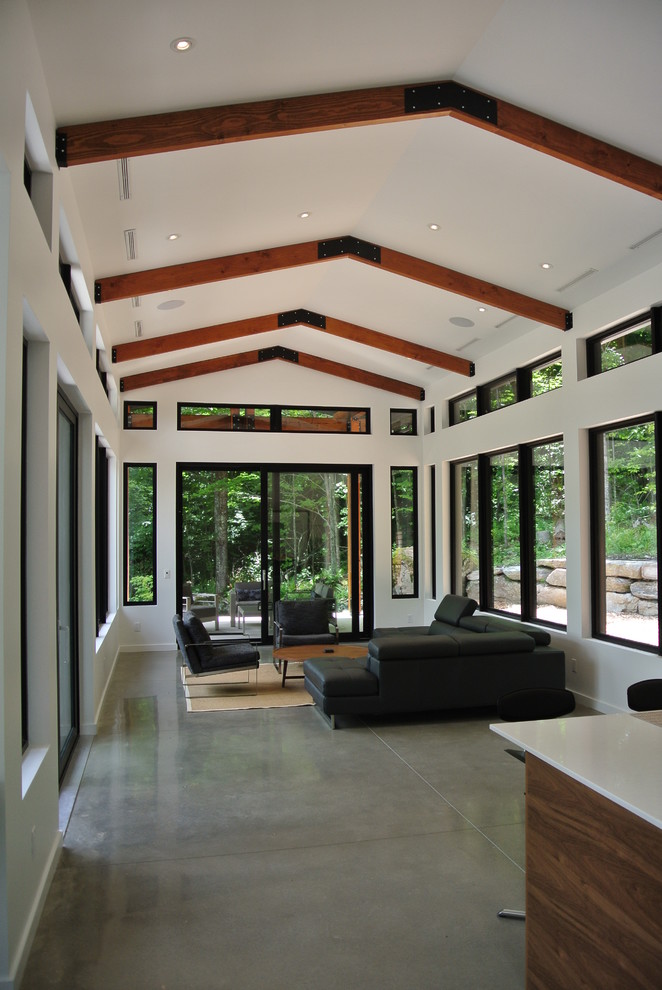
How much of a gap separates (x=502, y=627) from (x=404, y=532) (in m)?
4.20

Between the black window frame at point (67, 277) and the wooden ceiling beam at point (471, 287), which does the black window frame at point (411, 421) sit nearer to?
the wooden ceiling beam at point (471, 287)

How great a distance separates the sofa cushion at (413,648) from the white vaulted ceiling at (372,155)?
10.8 feet

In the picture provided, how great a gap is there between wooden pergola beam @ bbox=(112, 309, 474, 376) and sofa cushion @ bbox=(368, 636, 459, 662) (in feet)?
14.2

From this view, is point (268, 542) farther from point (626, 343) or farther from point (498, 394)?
point (626, 343)

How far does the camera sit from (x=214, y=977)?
275 centimetres

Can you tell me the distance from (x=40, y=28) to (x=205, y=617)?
8408mm

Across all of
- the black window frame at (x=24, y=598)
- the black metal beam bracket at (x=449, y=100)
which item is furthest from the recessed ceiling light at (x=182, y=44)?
the black window frame at (x=24, y=598)

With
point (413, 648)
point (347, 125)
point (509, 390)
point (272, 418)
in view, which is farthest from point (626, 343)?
point (272, 418)

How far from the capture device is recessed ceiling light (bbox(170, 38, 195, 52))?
352cm

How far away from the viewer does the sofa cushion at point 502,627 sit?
684cm

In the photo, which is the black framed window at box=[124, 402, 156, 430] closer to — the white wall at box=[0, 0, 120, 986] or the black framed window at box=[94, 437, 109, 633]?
the black framed window at box=[94, 437, 109, 633]

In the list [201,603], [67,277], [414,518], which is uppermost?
[67,277]

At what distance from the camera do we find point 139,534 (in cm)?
1056

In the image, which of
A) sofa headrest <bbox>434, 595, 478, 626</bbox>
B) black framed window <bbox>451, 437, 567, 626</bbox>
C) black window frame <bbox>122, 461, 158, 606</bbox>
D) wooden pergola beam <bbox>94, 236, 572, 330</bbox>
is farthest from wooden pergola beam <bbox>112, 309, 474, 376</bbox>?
sofa headrest <bbox>434, 595, 478, 626</bbox>
